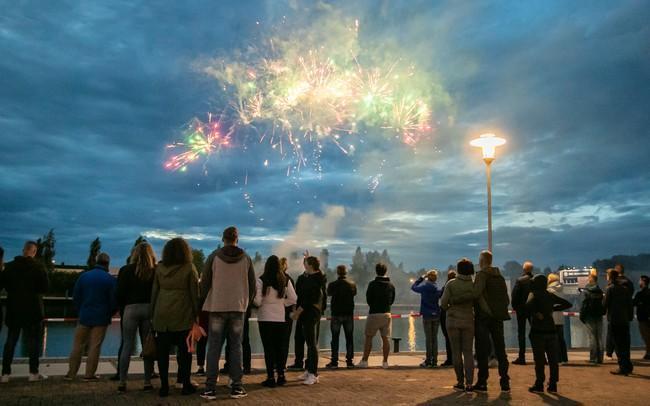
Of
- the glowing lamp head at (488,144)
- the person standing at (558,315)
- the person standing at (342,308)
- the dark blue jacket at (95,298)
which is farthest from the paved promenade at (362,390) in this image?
the glowing lamp head at (488,144)

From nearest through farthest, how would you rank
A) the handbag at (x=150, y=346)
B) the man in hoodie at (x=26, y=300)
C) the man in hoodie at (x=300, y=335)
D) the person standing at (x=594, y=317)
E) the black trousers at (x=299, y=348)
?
the handbag at (x=150, y=346)
the man in hoodie at (x=26, y=300)
the man in hoodie at (x=300, y=335)
the black trousers at (x=299, y=348)
the person standing at (x=594, y=317)

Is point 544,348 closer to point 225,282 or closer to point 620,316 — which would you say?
point 620,316

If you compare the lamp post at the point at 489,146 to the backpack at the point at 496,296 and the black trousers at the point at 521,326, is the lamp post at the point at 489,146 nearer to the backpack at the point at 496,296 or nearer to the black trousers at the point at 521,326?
the black trousers at the point at 521,326

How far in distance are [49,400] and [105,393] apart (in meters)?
0.86

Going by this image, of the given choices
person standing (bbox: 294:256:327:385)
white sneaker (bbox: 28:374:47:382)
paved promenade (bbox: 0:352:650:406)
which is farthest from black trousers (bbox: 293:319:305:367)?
white sneaker (bbox: 28:374:47:382)

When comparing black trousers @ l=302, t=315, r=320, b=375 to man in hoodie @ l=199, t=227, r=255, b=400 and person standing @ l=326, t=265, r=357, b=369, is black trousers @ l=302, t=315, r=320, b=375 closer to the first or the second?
man in hoodie @ l=199, t=227, r=255, b=400

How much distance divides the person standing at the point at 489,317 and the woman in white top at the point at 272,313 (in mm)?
3321

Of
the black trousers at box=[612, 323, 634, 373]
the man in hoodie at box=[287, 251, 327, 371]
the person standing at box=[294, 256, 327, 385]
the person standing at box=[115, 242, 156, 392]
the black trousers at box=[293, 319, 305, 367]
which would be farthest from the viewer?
the black trousers at box=[293, 319, 305, 367]

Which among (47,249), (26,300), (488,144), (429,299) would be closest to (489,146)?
(488,144)

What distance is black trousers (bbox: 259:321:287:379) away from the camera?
936cm

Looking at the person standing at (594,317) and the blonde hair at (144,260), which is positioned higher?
the blonde hair at (144,260)

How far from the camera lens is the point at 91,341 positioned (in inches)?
Result: 383

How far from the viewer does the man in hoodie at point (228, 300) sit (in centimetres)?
840

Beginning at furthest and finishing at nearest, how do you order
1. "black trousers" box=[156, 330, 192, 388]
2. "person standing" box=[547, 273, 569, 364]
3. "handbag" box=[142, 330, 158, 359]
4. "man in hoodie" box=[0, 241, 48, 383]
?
"person standing" box=[547, 273, 569, 364], "man in hoodie" box=[0, 241, 48, 383], "handbag" box=[142, 330, 158, 359], "black trousers" box=[156, 330, 192, 388]
